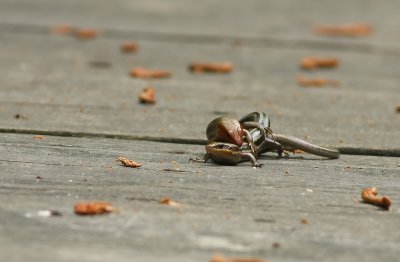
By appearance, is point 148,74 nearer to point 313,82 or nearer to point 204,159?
point 313,82

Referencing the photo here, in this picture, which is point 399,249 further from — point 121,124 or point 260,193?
point 121,124

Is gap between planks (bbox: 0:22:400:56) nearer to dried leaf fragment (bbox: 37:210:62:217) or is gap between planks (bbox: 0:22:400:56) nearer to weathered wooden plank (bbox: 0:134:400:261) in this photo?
weathered wooden plank (bbox: 0:134:400:261)

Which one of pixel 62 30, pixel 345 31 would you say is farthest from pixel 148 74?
pixel 345 31

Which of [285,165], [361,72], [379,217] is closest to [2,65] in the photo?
[361,72]

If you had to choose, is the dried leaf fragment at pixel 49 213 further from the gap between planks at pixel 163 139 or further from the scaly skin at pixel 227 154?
the gap between planks at pixel 163 139

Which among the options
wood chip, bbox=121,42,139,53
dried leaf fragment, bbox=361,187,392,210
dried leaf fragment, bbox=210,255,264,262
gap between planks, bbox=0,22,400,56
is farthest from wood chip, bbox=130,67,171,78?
dried leaf fragment, bbox=210,255,264,262

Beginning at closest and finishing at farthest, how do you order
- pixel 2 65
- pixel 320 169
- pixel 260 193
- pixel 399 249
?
1. pixel 399 249
2. pixel 260 193
3. pixel 320 169
4. pixel 2 65
